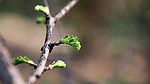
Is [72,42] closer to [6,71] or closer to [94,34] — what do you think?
[6,71]

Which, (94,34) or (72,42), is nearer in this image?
(72,42)

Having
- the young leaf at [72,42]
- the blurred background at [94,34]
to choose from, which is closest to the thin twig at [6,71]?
the young leaf at [72,42]

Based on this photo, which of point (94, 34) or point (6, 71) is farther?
point (94, 34)

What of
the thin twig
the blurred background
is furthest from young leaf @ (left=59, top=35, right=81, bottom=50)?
the blurred background

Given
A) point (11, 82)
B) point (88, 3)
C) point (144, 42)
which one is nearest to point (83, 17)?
point (88, 3)

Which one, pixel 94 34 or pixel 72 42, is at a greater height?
pixel 94 34

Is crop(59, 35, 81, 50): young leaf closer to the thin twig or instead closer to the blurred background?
the thin twig

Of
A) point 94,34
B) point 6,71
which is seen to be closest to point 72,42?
point 6,71

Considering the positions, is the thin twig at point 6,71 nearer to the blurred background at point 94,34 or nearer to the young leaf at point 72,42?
the young leaf at point 72,42
